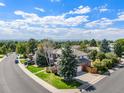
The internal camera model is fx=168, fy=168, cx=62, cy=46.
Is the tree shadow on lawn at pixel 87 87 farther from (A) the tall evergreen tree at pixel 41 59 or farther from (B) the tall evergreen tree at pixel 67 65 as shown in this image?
(A) the tall evergreen tree at pixel 41 59

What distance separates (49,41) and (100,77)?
17.0 metres

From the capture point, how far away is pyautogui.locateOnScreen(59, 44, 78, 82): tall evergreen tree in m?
31.7

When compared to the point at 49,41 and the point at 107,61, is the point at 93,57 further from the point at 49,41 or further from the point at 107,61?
the point at 49,41

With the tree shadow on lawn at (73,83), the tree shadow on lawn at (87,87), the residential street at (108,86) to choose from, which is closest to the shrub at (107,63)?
the residential street at (108,86)

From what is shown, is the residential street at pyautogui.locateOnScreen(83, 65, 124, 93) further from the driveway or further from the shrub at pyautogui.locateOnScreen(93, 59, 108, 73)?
the shrub at pyautogui.locateOnScreen(93, 59, 108, 73)

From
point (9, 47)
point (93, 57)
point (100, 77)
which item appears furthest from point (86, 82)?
point (9, 47)

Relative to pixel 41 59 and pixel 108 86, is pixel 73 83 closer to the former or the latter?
pixel 108 86

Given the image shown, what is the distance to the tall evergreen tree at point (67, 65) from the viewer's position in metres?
31.7

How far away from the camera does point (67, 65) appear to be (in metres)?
31.8

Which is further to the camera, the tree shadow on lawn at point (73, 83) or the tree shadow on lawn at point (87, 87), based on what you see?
the tree shadow on lawn at point (73, 83)

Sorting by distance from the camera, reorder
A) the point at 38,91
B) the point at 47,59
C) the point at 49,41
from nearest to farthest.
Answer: the point at 38,91 < the point at 49,41 < the point at 47,59

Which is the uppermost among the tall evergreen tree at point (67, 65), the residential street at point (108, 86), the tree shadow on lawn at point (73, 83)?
the tall evergreen tree at point (67, 65)

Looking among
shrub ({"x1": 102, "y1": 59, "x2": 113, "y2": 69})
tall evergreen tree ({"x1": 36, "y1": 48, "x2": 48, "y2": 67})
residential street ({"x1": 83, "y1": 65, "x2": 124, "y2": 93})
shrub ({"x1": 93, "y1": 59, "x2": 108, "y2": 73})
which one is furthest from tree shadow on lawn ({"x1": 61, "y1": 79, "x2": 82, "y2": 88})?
tall evergreen tree ({"x1": 36, "y1": 48, "x2": 48, "y2": 67})

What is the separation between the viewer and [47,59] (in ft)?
163
